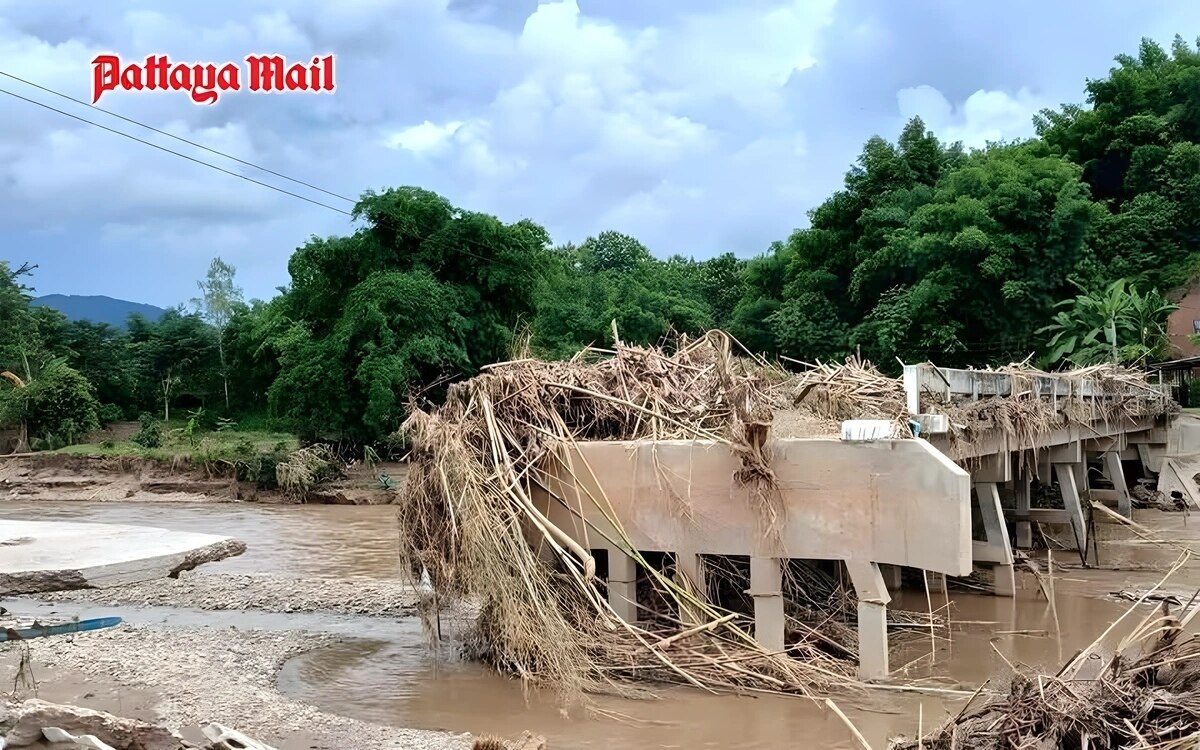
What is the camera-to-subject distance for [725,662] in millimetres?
9008

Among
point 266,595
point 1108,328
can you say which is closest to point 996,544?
point 266,595

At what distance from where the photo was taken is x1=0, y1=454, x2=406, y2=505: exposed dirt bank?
102ft

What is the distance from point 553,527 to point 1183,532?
51.7ft

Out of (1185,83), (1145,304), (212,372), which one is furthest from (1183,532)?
(212,372)

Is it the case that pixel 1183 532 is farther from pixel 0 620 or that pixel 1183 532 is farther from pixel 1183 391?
pixel 0 620

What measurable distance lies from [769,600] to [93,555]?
568cm

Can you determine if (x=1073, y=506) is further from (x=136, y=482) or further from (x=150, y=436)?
(x=150, y=436)

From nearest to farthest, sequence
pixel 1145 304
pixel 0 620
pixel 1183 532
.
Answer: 1. pixel 0 620
2. pixel 1183 532
3. pixel 1145 304

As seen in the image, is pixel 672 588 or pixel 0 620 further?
pixel 672 588

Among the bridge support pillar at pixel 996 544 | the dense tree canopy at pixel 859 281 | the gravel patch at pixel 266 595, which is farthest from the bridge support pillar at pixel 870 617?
the dense tree canopy at pixel 859 281

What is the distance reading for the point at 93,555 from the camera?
241 inches

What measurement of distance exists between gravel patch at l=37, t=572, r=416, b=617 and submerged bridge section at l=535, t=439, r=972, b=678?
426 centimetres

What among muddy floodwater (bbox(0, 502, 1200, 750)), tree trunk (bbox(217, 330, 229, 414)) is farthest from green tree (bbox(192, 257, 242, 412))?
muddy floodwater (bbox(0, 502, 1200, 750))

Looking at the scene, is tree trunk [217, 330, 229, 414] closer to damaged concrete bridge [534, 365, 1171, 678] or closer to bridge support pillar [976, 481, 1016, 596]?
bridge support pillar [976, 481, 1016, 596]
